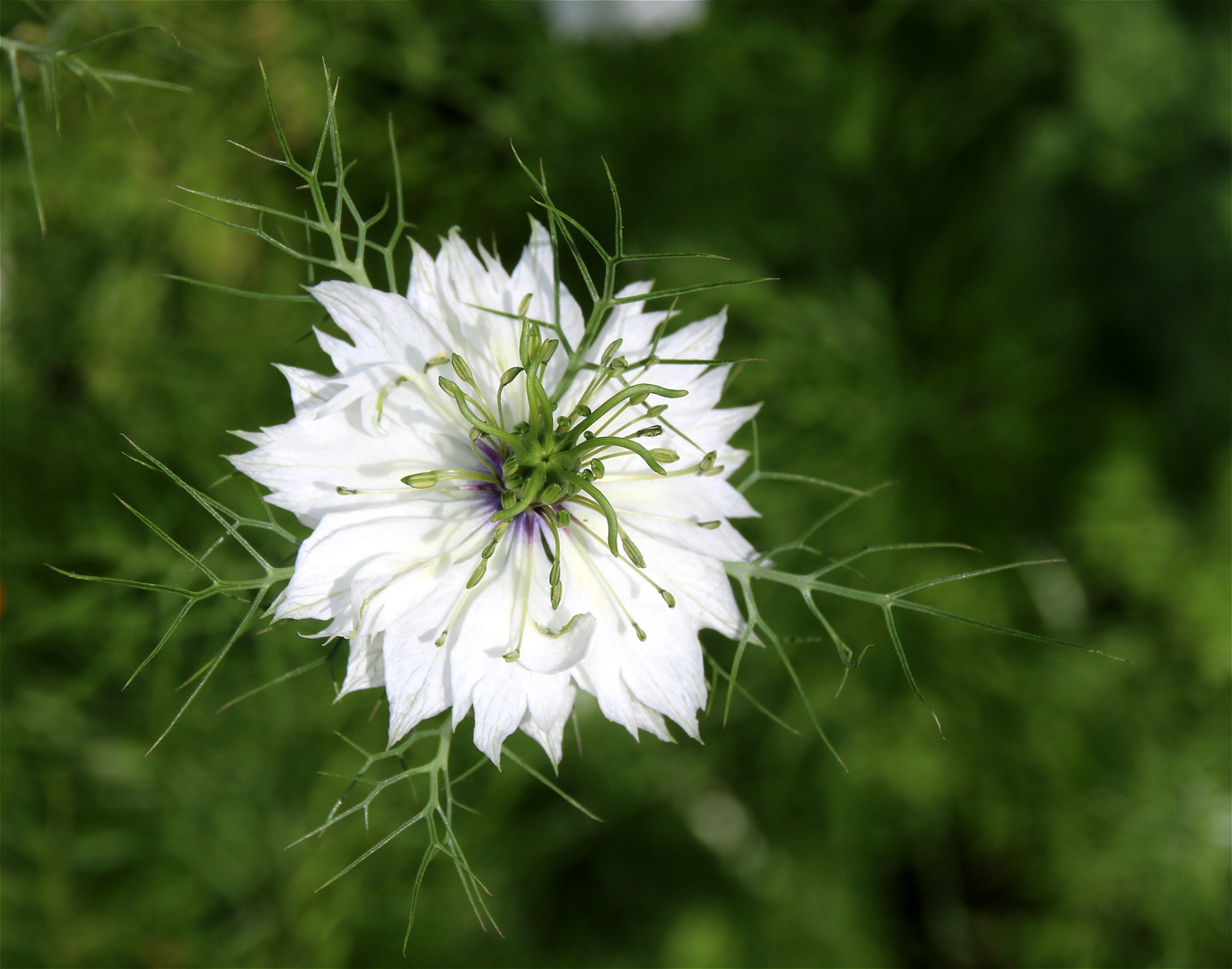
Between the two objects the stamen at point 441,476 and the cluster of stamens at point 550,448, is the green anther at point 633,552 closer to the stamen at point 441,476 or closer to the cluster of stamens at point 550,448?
the cluster of stamens at point 550,448

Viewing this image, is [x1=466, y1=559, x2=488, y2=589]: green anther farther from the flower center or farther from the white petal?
the white petal

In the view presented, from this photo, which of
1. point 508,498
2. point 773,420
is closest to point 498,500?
point 508,498

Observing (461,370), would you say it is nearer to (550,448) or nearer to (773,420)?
(550,448)

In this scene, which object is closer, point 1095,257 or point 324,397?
point 324,397

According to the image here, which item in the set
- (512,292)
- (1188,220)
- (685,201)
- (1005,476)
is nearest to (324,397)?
(512,292)

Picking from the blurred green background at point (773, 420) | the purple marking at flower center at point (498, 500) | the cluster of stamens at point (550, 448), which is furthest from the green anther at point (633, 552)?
the blurred green background at point (773, 420)

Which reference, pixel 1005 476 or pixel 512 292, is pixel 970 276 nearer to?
pixel 1005 476

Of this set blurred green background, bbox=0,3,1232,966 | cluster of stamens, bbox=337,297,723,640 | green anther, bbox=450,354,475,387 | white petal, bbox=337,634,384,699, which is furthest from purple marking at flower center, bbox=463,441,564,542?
blurred green background, bbox=0,3,1232,966
